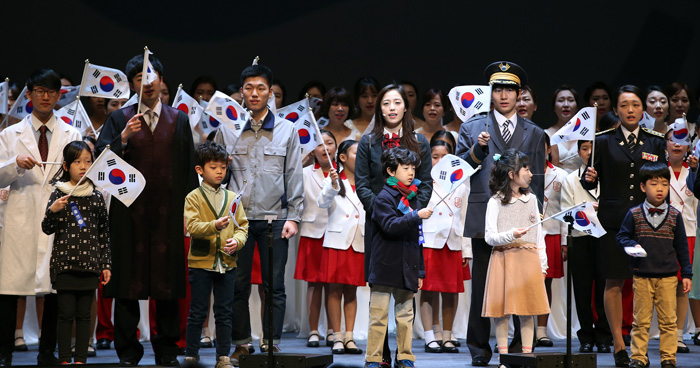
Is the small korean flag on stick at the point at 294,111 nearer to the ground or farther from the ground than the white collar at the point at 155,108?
farther from the ground

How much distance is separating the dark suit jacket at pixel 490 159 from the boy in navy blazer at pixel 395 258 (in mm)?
602

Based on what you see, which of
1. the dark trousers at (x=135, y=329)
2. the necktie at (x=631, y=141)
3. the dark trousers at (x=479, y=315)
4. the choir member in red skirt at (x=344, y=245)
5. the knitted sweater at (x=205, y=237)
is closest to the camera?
the knitted sweater at (x=205, y=237)

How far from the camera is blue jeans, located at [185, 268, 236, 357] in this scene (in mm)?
4938

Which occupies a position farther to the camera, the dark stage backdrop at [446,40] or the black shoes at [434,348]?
the dark stage backdrop at [446,40]

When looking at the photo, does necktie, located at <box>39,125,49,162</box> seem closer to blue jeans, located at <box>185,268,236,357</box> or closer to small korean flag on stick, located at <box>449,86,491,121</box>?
blue jeans, located at <box>185,268,236,357</box>

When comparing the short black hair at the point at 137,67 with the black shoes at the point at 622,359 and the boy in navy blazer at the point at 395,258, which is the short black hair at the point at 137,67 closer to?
the boy in navy blazer at the point at 395,258

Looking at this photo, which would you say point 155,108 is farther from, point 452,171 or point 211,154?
point 452,171

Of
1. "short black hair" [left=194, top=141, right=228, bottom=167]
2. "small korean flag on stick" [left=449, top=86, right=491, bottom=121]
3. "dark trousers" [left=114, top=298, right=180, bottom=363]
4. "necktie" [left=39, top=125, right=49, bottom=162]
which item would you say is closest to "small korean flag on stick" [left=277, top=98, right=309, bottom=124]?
"small korean flag on stick" [left=449, top=86, right=491, bottom=121]

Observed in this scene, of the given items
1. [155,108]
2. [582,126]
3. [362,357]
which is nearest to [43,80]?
[155,108]

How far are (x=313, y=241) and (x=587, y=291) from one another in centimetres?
203

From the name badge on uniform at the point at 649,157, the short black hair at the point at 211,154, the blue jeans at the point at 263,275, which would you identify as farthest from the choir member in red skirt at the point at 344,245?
the name badge on uniform at the point at 649,157

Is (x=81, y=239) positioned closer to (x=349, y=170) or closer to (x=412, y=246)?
(x=412, y=246)

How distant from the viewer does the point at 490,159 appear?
17.8 ft

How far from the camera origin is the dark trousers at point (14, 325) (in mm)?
5195
